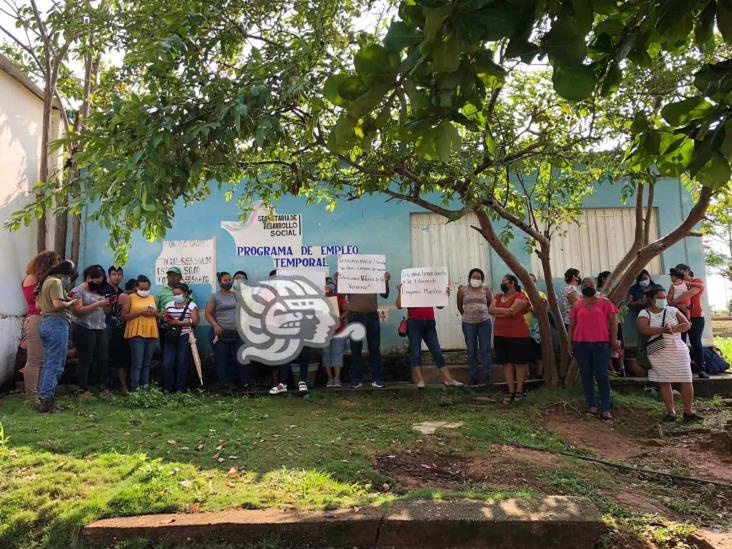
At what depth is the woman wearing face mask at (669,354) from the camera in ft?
20.9

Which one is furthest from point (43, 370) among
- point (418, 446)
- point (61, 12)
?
point (418, 446)

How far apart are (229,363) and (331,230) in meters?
2.68

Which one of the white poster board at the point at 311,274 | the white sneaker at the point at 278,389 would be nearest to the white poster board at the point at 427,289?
the white poster board at the point at 311,274

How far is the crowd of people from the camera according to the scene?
21.0 feet

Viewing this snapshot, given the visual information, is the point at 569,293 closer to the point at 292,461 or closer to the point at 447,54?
the point at 292,461

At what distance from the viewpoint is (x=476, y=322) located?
800cm

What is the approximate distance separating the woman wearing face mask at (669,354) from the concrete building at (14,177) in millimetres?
8092

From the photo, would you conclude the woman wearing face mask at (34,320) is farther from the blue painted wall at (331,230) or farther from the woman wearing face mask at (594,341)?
the woman wearing face mask at (594,341)

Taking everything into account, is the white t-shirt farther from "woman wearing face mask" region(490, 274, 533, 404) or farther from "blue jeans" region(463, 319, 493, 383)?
"woman wearing face mask" region(490, 274, 533, 404)

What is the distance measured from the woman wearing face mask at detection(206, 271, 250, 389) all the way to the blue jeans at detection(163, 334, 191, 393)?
17.2 inches

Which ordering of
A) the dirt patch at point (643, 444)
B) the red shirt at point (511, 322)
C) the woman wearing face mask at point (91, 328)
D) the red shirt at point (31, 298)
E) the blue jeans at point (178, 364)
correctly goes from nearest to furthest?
the dirt patch at point (643, 444), the red shirt at point (31, 298), the woman wearing face mask at point (91, 328), the red shirt at point (511, 322), the blue jeans at point (178, 364)

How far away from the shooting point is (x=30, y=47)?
829 cm

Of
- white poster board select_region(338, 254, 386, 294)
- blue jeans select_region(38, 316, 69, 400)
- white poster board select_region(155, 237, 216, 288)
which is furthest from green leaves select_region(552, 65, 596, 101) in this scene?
white poster board select_region(155, 237, 216, 288)

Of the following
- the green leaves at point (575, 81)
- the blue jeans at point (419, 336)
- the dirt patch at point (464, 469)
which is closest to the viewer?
the green leaves at point (575, 81)
